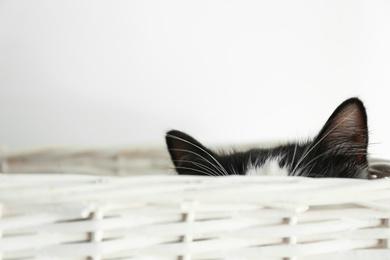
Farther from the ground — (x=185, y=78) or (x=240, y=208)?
(x=185, y=78)

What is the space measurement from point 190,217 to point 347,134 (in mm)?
520

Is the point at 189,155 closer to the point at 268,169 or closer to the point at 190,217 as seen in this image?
the point at 268,169

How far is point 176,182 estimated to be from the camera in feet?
1.58

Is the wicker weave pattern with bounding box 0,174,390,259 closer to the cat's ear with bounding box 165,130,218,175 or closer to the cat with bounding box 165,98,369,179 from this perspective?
the cat with bounding box 165,98,369,179

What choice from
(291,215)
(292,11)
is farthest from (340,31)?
(291,215)

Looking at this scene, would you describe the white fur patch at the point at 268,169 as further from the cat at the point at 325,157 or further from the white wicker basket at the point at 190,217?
the white wicker basket at the point at 190,217

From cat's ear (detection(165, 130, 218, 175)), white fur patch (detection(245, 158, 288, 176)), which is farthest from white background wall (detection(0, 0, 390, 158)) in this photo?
white fur patch (detection(245, 158, 288, 176))

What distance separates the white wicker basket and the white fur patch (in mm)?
284

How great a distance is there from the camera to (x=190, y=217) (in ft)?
1.59

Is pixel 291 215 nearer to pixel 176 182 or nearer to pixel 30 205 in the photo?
pixel 176 182

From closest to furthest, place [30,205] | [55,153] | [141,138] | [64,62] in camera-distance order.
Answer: [30,205] → [55,153] → [64,62] → [141,138]

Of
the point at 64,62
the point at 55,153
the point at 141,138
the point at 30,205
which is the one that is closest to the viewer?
the point at 30,205

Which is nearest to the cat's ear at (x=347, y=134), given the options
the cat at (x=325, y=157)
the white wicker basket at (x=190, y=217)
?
the cat at (x=325, y=157)

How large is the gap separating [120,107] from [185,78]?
257mm
